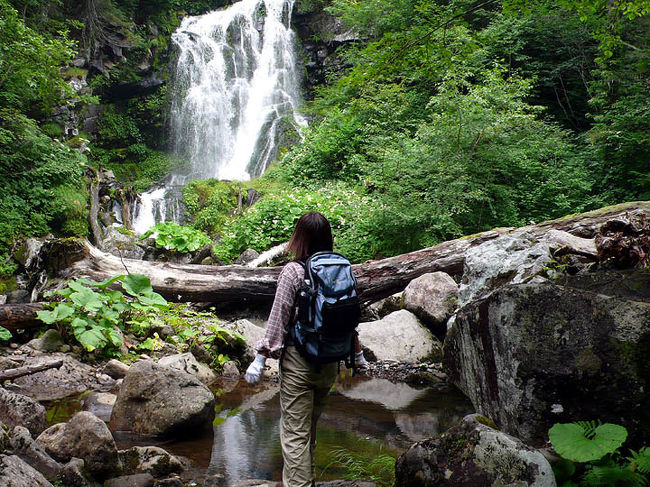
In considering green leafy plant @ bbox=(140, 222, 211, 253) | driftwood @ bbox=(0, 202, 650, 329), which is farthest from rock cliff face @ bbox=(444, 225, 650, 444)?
green leafy plant @ bbox=(140, 222, 211, 253)

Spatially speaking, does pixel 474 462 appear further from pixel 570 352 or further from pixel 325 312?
pixel 325 312

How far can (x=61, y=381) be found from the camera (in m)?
5.37

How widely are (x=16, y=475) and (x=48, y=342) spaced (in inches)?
170

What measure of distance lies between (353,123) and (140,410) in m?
12.8

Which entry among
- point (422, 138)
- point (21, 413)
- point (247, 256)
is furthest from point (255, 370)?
point (422, 138)

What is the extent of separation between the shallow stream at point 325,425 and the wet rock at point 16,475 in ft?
4.36

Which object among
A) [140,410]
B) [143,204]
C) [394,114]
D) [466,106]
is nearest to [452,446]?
[140,410]

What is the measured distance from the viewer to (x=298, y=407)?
2.82 m

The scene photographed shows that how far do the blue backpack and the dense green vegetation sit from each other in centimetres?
273

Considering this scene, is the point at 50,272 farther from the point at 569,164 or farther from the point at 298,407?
the point at 569,164

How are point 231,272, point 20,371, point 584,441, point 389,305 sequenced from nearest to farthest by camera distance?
point 584,441
point 20,371
point 231,272
point 389,305

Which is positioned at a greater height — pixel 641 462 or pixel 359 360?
pixel 359 360

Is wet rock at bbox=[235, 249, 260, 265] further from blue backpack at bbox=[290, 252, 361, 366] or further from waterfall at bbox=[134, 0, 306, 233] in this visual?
waterfall at bbox=[134, 0, 306, 233]

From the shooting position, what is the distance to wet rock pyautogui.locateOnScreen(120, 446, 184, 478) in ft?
10.9
